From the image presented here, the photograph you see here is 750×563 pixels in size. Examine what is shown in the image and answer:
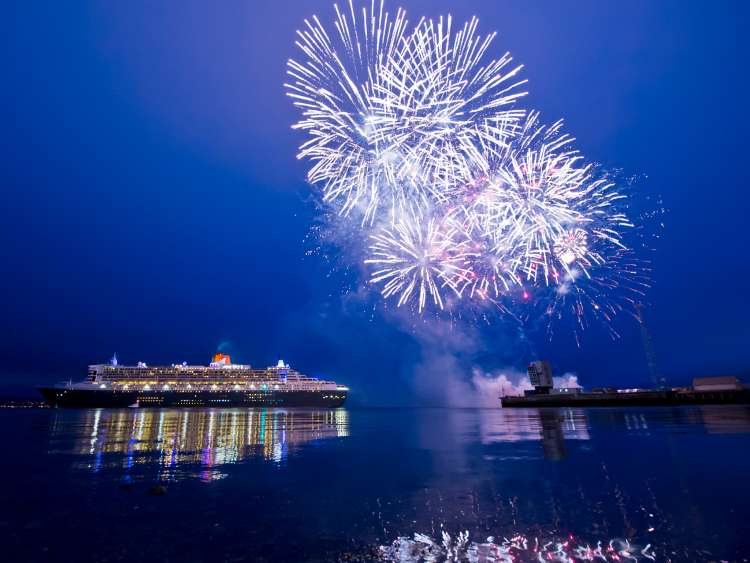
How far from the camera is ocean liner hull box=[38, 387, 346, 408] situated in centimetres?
10931

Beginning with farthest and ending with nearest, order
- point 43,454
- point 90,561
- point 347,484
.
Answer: point 43,454 < point 347,484 < point 90,561

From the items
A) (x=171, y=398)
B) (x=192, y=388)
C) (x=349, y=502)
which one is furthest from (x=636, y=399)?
(x=171, y=398)

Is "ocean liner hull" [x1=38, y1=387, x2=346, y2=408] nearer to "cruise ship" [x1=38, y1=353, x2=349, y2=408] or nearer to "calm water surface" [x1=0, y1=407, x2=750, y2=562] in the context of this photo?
"cruise ship" [x1=38, y1=353, x2=349, y2=408]

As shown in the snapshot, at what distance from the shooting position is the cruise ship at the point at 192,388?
110 m

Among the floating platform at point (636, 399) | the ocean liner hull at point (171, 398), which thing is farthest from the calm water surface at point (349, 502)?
the ocean liner hull at point (171, 398)

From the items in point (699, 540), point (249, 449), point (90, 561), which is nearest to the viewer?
point (90, 561)

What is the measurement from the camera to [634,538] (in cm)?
772

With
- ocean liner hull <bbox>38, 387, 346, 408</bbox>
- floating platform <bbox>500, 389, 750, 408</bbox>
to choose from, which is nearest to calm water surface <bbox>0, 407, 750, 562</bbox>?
floating platform <bbox>500, 389, 750, 408</bbox>

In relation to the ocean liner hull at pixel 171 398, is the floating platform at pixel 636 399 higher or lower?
lower

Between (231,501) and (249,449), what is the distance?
37.6ft

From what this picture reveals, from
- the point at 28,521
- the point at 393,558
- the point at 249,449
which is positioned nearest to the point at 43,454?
the point at 249,449

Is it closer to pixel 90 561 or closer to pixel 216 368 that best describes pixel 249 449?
pixel 90 561

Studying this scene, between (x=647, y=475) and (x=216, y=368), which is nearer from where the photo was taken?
(x=647, y=475)

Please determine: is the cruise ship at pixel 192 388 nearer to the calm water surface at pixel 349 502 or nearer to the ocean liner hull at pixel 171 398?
the ocean liner hull at pixel 171 398
